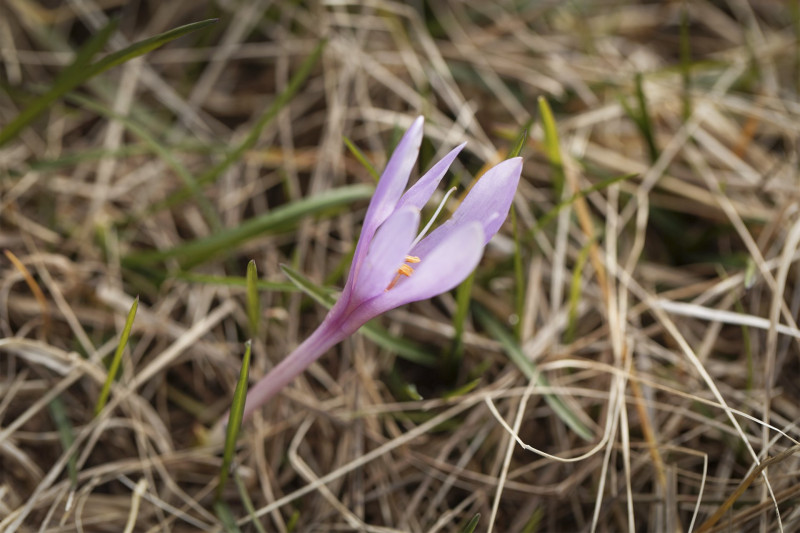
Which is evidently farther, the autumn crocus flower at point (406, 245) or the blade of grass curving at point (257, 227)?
the blade of grass curving at point (257, 227)

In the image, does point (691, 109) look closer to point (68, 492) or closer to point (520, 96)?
point (520, 96)

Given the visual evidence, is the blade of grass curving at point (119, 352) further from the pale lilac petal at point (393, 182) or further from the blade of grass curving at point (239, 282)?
the pale lilac petal at point (393, 182)

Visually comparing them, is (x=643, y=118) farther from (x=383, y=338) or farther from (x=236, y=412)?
(x=236, y=412)

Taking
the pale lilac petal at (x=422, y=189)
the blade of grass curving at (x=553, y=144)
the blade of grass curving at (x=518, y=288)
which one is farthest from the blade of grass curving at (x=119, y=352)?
the blade of grass curving at (x=553, y=144)

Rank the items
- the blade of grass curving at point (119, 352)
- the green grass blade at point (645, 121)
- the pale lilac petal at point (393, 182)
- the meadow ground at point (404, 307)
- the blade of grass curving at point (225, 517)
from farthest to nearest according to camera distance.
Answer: the green grass blade at point (645, 121) → the meadow ground at point (404, 307) → the blade of grass curving at point (225, 517) → the blade of grass curving at point (119, 352) → the pale lilac petal at point (393, 182)

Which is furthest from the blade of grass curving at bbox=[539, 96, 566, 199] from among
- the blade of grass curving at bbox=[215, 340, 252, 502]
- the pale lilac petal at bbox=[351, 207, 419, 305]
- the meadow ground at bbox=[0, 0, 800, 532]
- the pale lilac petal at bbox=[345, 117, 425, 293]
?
the blade of grass curving at bbox=[215, 340, 252, 502]

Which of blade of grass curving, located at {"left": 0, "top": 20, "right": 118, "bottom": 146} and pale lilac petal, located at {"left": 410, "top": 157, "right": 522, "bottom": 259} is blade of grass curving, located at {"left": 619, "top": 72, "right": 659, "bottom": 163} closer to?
pale lilac petal, located at {"left": 410, "top": 157, "right": 522, "bottom": 259}
